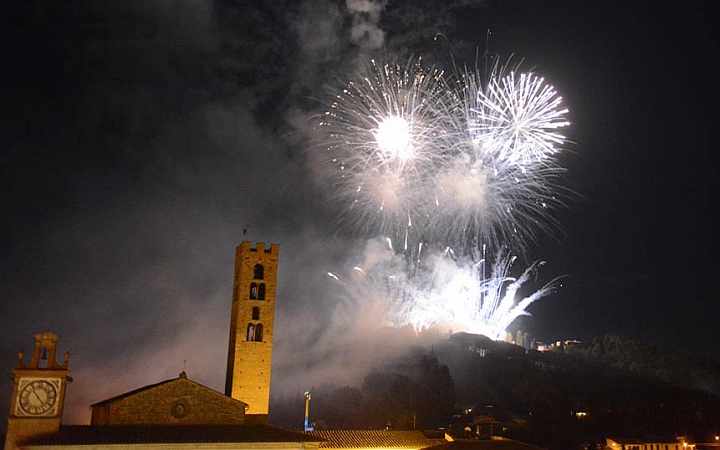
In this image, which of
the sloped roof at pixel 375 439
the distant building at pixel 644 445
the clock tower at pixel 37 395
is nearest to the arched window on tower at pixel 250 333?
the sloped roof at pixel 375 439

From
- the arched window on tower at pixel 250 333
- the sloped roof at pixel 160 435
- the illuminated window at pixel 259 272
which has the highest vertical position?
the illuminated window at pixel 259 272

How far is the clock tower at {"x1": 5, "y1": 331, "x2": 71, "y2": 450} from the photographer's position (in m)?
26.5

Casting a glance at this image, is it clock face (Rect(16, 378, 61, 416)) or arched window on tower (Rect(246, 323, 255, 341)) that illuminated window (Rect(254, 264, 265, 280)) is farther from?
clock face (Rect(16, 378, 61, 416))

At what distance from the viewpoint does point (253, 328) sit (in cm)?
4303

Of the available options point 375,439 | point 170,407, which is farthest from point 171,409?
point 375,439

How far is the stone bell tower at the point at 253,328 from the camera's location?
4147cm

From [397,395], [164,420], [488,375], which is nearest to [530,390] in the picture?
[488,375]

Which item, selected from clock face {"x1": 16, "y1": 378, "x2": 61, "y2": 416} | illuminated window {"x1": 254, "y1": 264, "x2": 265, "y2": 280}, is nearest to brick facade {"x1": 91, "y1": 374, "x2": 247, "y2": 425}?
clock face {"x1": 16, "y1": 378, "x2": 61, "y2": 416}

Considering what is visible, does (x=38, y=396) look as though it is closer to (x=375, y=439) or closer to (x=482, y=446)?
(x=375, y=439)

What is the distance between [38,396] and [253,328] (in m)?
17.4

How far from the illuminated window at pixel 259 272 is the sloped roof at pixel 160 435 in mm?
15614

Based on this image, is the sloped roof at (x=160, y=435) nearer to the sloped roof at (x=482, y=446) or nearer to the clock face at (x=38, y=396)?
the clock face at (x=38, y=396)

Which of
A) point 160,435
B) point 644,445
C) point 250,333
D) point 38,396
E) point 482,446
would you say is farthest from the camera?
point 644,445

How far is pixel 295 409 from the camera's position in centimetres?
6612
